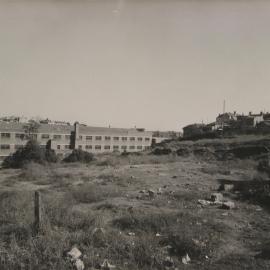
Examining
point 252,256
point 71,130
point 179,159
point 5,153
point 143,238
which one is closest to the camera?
point 252,256

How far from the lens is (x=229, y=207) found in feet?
35.5

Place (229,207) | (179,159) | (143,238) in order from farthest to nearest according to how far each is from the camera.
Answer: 1. (179,159)
2. (229,207)
3. (143,238)

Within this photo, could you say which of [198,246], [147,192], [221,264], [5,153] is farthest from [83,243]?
[5,153]

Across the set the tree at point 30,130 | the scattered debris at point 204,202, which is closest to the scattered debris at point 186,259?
the scattered debris at point 204,202

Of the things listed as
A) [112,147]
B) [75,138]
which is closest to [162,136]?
[112,147]

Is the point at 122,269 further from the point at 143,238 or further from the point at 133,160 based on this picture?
the point at 133,160

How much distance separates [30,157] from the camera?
109 feet

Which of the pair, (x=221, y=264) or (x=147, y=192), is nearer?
(x=221, y=264)

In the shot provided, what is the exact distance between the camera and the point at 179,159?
105 ft

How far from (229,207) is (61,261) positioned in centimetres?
650

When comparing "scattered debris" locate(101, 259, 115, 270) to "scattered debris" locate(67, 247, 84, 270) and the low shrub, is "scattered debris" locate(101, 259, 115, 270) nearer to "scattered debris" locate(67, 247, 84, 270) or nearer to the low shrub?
"scattered debris" locate(67, 247, 84, 270)

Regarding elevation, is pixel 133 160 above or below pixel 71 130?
below

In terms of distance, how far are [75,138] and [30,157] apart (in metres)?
19.7

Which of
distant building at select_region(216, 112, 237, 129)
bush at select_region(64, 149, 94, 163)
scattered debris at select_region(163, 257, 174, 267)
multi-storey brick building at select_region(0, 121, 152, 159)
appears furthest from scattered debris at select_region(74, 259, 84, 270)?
distant building at select_region(216, 112, 237, 129)
